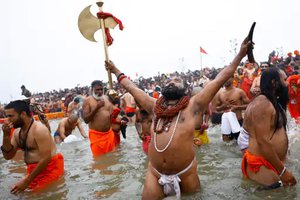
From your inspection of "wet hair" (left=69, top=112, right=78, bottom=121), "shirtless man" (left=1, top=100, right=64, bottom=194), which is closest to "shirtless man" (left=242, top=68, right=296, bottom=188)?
"shirtless man" (left=1, top=100, right=64, bottom=194)

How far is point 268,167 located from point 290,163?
1.68m

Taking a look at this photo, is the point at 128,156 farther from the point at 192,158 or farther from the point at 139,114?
the point at 192,158

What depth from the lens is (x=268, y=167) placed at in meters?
4.02

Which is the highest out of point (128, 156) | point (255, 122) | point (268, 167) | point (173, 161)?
point (255, 122)

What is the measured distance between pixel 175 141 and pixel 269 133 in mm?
1074

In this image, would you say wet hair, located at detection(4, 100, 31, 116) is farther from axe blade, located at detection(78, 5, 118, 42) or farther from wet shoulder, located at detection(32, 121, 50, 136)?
axe blade, located at detection(78, 5, 118, 42)

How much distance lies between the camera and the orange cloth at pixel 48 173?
4973 millimetres

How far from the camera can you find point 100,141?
7430 mm

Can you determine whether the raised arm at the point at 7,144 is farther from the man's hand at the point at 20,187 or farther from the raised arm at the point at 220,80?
the raised arm at the point at 220,80

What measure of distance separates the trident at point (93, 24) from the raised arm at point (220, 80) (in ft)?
3.69

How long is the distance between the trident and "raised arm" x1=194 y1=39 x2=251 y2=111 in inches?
44.3

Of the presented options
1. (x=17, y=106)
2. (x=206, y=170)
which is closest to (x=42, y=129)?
(x=17, y=106)


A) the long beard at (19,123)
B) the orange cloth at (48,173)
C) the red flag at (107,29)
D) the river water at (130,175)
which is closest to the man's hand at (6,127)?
the long beard at (19,123)

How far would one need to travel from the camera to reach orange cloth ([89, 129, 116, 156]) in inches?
292
